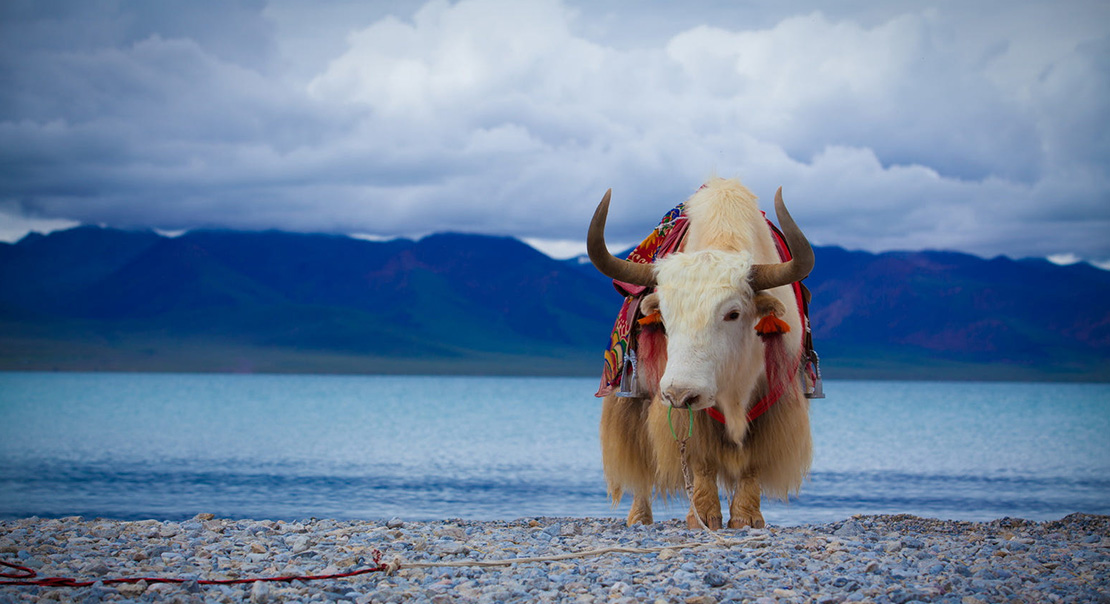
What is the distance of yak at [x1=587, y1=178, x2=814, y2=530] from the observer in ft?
13.9

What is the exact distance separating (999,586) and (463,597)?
6.32 feet

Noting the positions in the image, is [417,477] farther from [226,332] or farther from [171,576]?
[226,332]

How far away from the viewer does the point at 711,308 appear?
13.8 ft

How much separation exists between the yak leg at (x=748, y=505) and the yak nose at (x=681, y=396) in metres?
1.10

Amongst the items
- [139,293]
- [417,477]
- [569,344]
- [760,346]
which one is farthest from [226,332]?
[760,346]

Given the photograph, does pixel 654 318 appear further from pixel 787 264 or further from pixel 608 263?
pixel 787 264

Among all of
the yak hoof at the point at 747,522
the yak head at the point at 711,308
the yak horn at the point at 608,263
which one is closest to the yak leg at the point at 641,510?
Answer: the yak hoof at the point at 747,522

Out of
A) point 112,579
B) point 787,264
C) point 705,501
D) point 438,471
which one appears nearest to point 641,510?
point 705,501

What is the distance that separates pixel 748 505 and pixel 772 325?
110cm

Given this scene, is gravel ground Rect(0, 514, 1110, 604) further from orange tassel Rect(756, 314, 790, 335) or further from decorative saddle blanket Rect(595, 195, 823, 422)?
orange tassel Rect(756, 314, 790, 335)

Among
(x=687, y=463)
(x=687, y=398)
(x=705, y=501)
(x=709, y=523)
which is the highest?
(x=687, y=398)

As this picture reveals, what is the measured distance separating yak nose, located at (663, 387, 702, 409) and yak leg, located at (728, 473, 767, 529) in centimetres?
110

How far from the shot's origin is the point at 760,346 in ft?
15.0

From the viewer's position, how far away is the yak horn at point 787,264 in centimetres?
425
